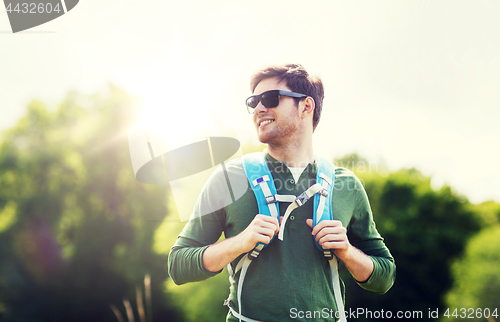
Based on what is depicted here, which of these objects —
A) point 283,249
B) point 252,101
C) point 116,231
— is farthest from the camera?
point 116,231

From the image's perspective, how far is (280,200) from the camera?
1.58 metres

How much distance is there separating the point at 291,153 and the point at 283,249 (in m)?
0.58

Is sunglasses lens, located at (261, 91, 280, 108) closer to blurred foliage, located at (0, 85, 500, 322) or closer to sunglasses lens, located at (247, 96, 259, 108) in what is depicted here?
sunglasses lens, located at (247, 96, 259, 108)

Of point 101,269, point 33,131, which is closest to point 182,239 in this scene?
point 101,269

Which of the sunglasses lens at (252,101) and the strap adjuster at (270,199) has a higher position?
the sunglasses lens at (252,101)

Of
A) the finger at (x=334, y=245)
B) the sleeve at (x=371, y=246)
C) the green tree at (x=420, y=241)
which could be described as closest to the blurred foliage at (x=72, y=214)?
the green tree at (x=420, y=241)

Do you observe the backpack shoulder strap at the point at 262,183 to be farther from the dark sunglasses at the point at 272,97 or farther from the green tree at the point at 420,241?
the green tree at the point at 420,241

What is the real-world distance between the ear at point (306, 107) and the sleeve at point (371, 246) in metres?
0.53

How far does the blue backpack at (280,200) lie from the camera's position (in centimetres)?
152

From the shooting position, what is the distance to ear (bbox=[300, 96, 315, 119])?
188 centimetres

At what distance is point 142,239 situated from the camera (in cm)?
1205

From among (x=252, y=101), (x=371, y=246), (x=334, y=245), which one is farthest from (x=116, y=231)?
(x=334, y=245)

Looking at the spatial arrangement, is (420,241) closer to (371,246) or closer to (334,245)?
(371,246)

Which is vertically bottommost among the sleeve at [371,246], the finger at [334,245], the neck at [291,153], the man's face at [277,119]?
the sleeve at [371,246]
